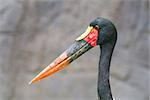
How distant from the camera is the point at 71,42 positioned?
254 inches

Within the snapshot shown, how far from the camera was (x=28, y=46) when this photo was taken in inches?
255

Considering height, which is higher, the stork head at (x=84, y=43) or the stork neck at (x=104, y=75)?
the stork head at (x=84, y=43)

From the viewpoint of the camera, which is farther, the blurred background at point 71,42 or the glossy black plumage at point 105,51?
the blurred background at point 71,42

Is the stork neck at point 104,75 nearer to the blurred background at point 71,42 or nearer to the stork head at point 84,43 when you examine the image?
the stork head at point 84,43

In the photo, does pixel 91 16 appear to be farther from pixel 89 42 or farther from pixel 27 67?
pixel 89 42

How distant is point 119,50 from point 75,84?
62 cm

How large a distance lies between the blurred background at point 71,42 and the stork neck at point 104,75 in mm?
2331

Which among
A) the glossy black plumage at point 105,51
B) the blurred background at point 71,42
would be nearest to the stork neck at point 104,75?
the glossy black plumage at point 105,51

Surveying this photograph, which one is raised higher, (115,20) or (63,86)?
(115,20)

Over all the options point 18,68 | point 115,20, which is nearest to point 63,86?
point 18,68

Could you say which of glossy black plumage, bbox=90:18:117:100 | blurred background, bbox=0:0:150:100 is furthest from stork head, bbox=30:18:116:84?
blurred background, bbox=0:0:150:100

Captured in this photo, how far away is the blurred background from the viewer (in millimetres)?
6441

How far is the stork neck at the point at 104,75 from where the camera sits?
3.98 metres

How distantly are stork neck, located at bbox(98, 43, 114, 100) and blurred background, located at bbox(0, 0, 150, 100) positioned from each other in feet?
7.65
